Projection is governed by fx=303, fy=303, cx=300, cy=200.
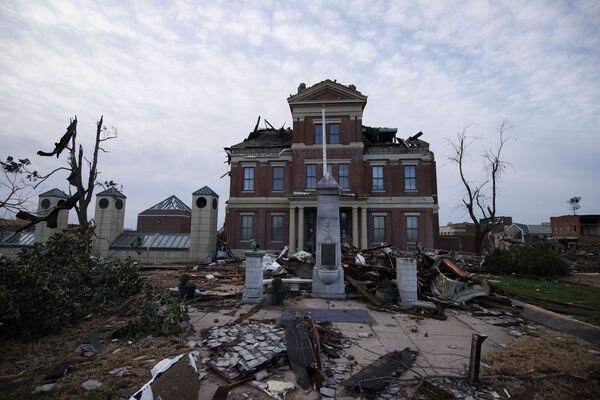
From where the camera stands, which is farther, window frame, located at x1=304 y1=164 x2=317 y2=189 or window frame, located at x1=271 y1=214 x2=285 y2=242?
window frame, located at x1=271 y1=214 x2=285 y2=242

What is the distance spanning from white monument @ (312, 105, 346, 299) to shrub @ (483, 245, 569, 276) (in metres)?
12.6

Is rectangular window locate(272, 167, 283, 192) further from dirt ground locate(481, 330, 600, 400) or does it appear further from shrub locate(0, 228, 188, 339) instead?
dirt ground locate(481, 330, 600, 400)

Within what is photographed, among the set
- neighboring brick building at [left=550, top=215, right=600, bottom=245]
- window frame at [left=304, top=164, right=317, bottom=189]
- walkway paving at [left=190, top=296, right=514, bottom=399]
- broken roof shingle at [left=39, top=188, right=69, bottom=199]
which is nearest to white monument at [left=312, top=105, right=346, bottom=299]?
walkway paving at [left=190, top=296, right=514, bottom=399]

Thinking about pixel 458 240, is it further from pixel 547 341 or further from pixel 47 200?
pixel 47 200

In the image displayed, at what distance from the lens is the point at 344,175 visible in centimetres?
2434

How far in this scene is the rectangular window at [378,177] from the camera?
24.7 meters

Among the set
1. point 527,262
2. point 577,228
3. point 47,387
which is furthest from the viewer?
point 577,228

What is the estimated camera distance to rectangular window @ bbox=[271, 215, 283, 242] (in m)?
24.8

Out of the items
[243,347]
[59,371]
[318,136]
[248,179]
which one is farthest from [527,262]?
[59,371]

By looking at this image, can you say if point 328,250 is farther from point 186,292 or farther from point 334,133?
point 334,133

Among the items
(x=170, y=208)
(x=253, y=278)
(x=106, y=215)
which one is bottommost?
(x=253, y=278)

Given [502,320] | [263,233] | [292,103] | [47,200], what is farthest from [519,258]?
[47,200]

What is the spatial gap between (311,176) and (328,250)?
584 inches

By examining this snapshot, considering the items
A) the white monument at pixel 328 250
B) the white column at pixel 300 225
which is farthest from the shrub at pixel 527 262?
the white monument at pixel 328 250
